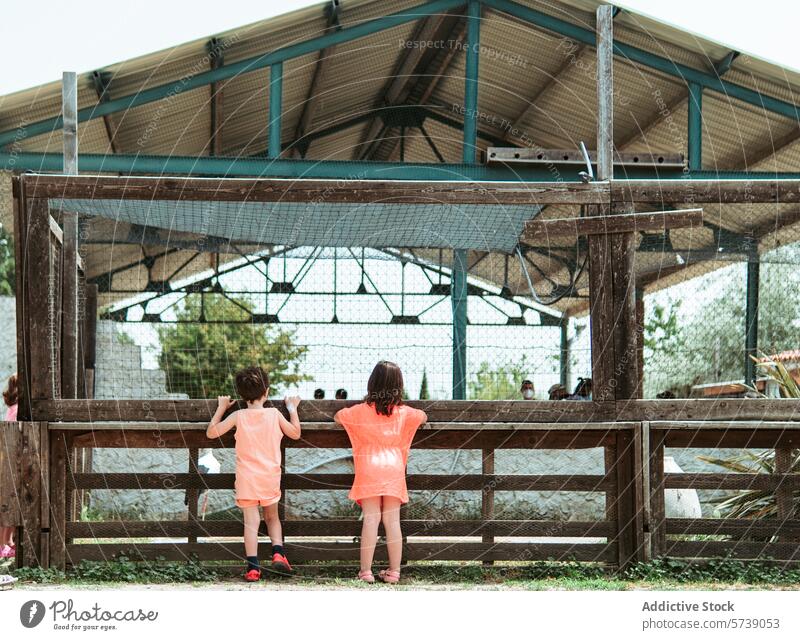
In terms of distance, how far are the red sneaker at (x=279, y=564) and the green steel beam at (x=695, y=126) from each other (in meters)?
8.31

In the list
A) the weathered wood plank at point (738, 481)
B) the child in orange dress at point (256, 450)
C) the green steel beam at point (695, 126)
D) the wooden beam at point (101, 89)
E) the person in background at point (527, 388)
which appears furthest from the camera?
the green steel beam at point (695, 126)

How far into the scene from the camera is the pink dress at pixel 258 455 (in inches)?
243

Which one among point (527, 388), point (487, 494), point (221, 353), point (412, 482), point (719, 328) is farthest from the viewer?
point (221, 353)

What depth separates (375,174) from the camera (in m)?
12.9

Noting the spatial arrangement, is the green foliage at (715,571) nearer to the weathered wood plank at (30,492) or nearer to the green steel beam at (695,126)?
the weathered wood plank at (30,492)

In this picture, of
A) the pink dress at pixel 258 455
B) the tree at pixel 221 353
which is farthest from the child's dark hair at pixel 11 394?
the tree at pixel 221 353

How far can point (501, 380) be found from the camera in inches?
485

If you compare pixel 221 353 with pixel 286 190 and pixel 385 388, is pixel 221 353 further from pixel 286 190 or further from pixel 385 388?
pixel 385 388

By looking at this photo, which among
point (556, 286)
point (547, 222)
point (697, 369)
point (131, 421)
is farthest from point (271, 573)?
point (697, 369)

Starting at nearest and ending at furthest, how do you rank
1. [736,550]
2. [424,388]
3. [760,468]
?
[736,550] < [760,468] < [424,388]

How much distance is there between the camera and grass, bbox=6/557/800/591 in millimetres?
6078

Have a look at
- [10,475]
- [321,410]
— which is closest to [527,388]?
[321,410]

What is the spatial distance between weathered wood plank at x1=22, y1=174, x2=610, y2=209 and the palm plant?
10.6 feet

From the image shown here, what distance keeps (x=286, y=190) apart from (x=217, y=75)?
6194 mm
